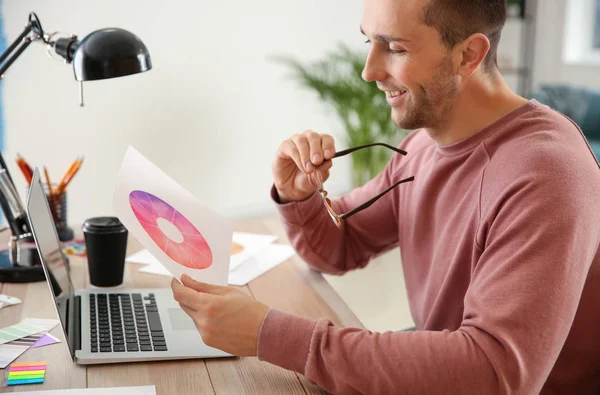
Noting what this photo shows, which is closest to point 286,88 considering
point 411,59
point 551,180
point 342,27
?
point 342,27

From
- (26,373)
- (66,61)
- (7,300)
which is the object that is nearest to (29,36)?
(66,61)

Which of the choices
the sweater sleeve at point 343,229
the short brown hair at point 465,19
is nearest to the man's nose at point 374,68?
the short brown hair at point 465,19

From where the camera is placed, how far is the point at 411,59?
1.21 meters

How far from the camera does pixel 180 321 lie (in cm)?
123

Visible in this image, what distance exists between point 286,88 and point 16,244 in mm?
2477

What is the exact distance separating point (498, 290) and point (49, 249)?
0.72m

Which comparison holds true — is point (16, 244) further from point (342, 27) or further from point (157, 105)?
point (342, 27)

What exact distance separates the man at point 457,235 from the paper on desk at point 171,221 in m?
0.06

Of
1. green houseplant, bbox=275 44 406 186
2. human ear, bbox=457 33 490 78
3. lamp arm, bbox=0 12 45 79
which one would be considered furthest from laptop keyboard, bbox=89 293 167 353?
green houseplant, bbox=275 44 406 186

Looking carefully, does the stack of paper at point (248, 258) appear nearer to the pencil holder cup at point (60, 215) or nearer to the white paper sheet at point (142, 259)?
the white paper sheet at point (142, 259)

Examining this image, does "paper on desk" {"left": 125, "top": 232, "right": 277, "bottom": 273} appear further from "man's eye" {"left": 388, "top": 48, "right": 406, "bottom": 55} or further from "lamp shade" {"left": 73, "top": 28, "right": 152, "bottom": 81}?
"man's eye" {"left": 388, "top": 48, "right": 406, "bottom": 55}

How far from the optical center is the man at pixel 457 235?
94 centimetres

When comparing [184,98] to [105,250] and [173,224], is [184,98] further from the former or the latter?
[173,224]

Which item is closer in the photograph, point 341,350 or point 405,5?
point 341,350
